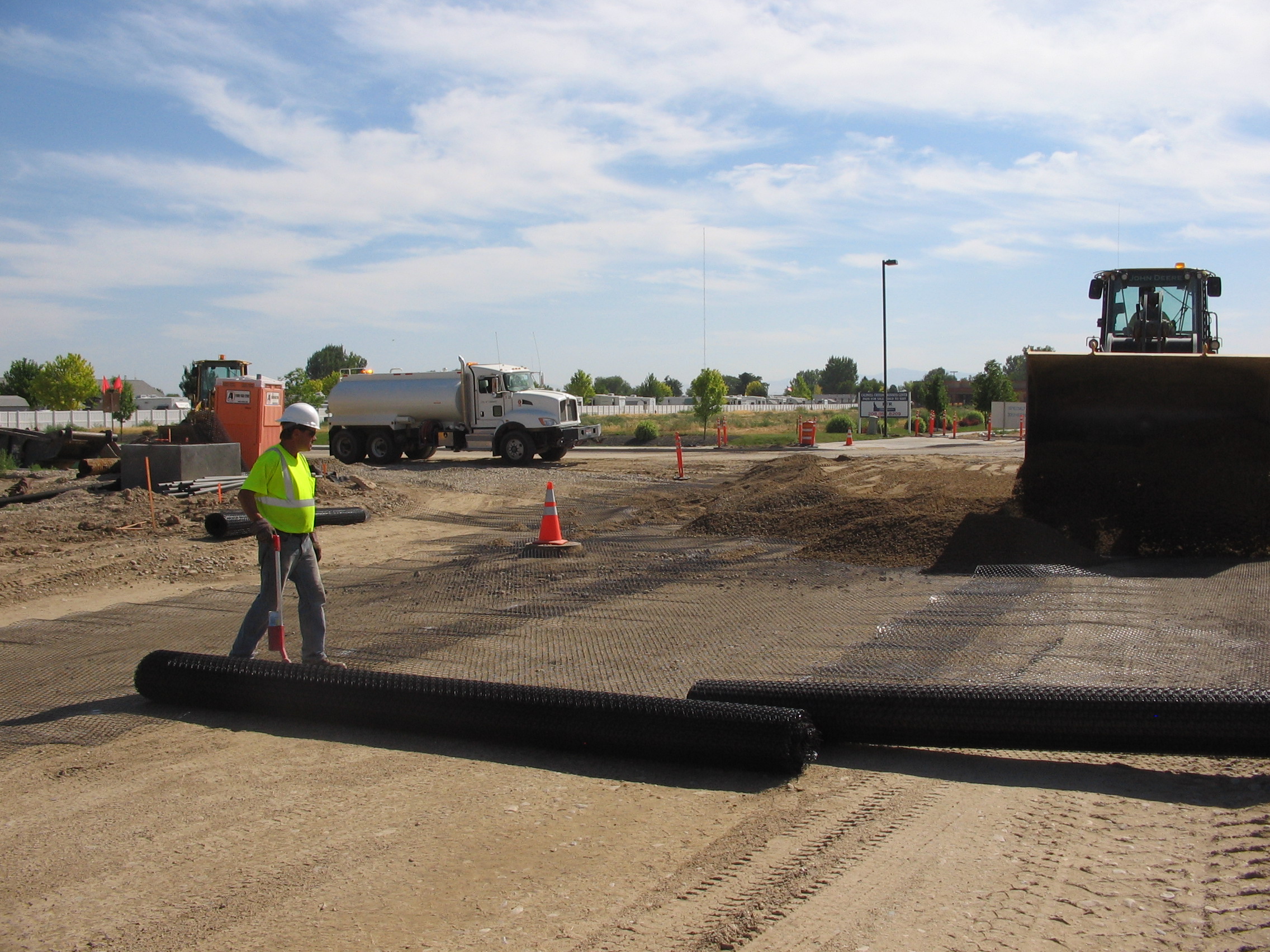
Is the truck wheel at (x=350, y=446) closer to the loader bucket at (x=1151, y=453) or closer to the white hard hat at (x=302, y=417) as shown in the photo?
the loader bucket at (x=1151, y=453)

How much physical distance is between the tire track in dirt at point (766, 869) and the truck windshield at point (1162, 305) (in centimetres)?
1352

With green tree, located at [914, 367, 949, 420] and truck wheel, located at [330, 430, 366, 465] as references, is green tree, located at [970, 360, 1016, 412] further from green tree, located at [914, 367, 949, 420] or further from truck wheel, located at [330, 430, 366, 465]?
truck wheel, located at [330, 430, 366, 465]

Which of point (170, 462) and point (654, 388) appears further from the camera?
point (654, 388)

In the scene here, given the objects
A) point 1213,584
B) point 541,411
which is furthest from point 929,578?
point 541,411

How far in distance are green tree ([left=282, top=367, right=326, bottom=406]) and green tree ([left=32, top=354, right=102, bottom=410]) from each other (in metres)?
13.8

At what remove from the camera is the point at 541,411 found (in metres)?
26.7

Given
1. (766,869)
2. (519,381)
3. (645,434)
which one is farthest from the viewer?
(645,434)

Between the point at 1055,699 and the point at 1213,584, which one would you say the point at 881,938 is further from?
the point at 1213,584

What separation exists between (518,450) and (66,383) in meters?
57.2

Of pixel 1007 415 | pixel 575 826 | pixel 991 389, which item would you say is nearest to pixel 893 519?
pixel 575 826

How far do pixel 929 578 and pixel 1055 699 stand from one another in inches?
195

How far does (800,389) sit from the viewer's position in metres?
136

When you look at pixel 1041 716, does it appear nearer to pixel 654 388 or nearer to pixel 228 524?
pixel 228 524

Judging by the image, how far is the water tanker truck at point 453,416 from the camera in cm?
2683
